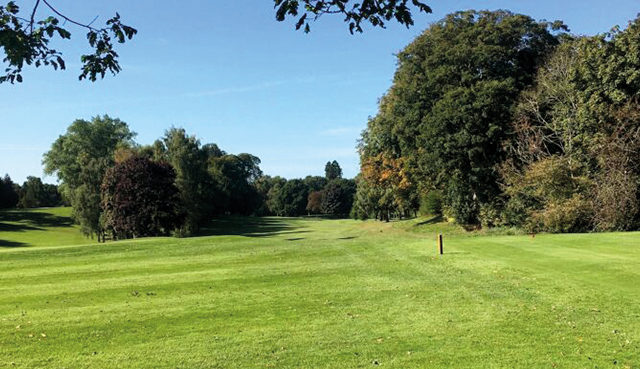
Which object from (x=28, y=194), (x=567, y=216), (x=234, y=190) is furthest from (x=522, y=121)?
(x=28, y=194)

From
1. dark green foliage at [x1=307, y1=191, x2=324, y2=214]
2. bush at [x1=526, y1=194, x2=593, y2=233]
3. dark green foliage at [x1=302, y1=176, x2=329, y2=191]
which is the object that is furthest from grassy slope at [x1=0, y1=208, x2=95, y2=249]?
dark green foliage at [x1=302, y1=176, x2=329, y2=191]

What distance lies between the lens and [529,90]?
99.9ft

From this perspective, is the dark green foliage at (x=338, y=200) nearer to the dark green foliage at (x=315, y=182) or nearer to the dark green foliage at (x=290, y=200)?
the dark green foliage at (x=290, y=200)

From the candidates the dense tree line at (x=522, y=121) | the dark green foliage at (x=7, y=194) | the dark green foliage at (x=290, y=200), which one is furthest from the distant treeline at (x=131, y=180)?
the dark green foliage at (x=290, y=200)

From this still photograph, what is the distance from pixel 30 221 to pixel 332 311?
59475mm

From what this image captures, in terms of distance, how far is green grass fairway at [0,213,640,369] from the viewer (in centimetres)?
654

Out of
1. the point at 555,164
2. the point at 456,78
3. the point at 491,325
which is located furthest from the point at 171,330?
the point at 456,78

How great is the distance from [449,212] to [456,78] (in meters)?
12.5

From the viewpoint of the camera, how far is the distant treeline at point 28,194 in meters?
76.1

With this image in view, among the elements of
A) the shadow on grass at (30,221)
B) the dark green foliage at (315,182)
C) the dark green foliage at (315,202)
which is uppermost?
the dark green foliage at (315,182)

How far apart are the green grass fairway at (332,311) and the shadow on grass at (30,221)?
40.6m

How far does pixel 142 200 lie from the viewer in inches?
1321

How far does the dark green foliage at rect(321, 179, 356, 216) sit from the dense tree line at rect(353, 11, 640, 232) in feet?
229

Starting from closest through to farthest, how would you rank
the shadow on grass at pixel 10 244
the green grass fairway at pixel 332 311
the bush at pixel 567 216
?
the green grass fairway at pixel 332 311 → the bush at pixel 567 216 → the shadow on grass at pixel 10 244
